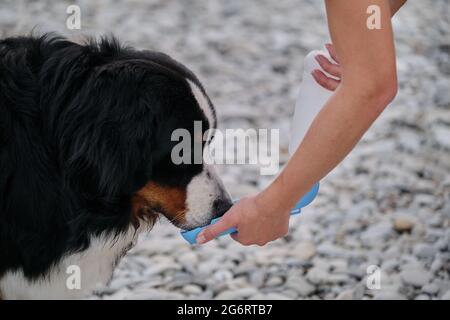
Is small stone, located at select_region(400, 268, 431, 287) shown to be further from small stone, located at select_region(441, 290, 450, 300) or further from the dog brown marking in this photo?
the dog brown marking

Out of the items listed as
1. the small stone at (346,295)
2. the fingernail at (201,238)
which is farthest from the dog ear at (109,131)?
the small stone at (346,295)

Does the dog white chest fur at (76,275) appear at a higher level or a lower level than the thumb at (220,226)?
lower

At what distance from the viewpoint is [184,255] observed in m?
3.38

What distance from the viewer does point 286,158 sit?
13.5 feet

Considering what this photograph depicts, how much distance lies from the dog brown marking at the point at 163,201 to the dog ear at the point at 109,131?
0.24 ft

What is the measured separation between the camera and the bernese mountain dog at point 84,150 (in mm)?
2250

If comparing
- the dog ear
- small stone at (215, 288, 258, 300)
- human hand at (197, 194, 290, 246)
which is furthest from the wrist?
small stone at (215, 288, 258, 300)

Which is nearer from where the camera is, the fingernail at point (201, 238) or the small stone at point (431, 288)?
the fingernail at point (201, 238)

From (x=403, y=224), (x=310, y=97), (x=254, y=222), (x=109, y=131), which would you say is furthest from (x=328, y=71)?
(x=403, y=224)

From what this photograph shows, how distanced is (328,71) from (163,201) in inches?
29.1

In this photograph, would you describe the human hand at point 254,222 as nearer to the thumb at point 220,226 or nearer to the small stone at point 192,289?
the thumb at point 220,226
